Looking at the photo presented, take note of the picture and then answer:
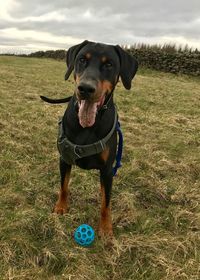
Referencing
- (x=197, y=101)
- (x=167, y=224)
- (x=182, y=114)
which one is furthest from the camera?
(x=197, y=101)

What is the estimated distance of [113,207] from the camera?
4.46 m

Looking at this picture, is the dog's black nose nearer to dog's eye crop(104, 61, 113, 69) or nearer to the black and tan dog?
the black and tan dog

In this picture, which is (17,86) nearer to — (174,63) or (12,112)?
(12,112)

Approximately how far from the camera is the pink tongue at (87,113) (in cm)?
328

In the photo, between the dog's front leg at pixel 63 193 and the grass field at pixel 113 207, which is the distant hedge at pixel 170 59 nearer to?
the grass field at pixel 113 207

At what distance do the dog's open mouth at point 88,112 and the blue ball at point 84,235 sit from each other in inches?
44.7

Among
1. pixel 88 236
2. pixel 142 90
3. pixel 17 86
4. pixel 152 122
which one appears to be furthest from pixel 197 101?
pixel 88 236

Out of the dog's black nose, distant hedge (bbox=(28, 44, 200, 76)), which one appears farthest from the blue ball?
distant hedge (bbox=(28, 44, 200, 76))

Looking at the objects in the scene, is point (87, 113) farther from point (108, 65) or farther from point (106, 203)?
point (106, 203)

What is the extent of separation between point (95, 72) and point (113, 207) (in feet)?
6.31

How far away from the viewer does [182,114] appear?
32.3 feet

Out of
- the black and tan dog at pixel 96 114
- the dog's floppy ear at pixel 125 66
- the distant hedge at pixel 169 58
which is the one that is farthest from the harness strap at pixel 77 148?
the distant hedge at pixel 169 58

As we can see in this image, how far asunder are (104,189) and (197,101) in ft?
29.7

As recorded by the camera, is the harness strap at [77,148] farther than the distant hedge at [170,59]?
No
